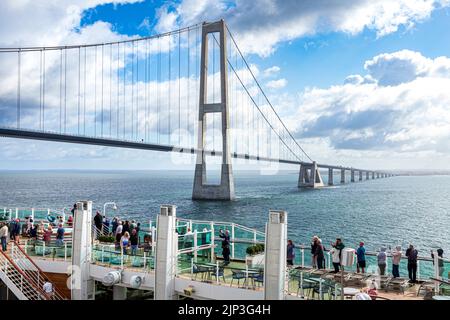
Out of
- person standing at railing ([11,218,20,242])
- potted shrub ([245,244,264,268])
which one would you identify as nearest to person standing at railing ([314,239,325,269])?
potted shrub ([245,244,264,268])

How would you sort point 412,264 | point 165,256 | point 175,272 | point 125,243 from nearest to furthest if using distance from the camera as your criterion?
1. point 412,264
2. point 165,256
3. point 175,272
4. point 125,243

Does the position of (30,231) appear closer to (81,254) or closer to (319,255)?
(81,254)

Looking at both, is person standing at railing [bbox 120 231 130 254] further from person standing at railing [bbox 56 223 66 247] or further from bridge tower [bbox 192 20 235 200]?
bridge tower [bbox 192 20 235 200]

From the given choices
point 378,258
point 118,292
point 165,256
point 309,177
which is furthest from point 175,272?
point 309,177

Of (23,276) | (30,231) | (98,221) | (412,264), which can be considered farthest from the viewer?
(98,221)
